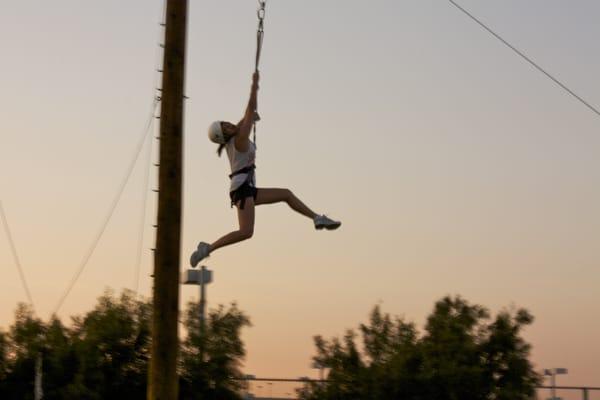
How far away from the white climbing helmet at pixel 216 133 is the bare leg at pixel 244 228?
74 cm

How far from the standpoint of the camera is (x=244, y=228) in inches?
564

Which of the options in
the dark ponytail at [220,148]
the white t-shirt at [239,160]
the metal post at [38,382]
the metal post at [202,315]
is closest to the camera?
the white t-shirt at [239,160]

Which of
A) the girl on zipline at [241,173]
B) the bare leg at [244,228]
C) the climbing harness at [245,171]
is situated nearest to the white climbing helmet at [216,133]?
the girl on zipline at [241,173]

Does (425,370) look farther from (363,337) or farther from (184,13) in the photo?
(184,13)

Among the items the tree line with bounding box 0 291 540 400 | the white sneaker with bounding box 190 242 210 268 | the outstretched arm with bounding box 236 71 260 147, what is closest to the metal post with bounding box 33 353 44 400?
the tree line with bounding box 0 291 540 400

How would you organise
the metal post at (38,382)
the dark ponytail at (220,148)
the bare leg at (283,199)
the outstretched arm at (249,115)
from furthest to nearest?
the metal post at (38,382) < the bare leg at (283,199) < the dark ponytail at (220,148) < the outstretched arm at (249,115)

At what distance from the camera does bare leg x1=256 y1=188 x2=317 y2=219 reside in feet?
47.6

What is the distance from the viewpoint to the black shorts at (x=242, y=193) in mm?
14219

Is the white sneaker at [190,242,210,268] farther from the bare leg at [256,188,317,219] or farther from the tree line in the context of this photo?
the tree line

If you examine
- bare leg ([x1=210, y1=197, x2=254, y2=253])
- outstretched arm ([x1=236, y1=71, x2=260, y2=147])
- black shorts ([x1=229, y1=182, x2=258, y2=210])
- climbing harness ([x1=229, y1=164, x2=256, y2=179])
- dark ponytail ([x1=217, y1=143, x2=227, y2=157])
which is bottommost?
bare leg ([x1=210, y1=197, x2=254, y2=253])

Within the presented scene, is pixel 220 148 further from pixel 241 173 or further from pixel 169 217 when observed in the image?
pixel 169 217

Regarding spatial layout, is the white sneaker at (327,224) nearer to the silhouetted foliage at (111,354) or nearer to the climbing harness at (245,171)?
the climbing harness at (245,171)

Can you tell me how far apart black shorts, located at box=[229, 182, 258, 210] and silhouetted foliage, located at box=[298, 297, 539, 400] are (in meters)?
12.8

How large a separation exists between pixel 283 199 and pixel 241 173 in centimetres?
72
